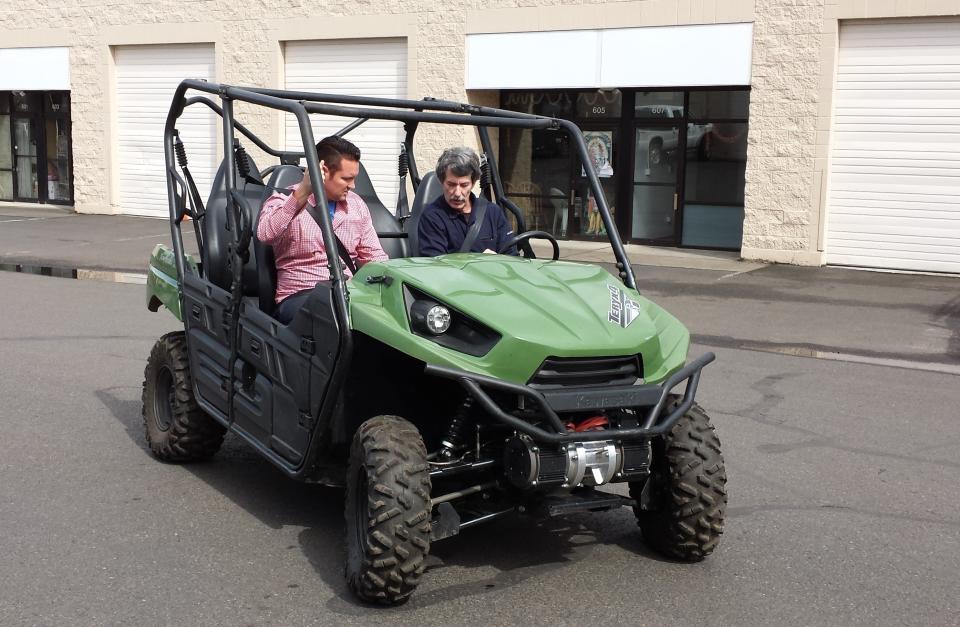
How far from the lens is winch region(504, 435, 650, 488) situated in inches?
165

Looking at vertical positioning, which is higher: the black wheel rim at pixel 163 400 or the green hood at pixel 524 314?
the green hood at pixel 524 314

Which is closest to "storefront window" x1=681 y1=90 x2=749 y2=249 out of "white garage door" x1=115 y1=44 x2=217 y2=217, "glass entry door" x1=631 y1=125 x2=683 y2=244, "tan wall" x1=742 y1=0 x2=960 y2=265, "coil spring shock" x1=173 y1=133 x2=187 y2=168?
"glass entry door" x1=631 y1=125 x2=683 y2=244

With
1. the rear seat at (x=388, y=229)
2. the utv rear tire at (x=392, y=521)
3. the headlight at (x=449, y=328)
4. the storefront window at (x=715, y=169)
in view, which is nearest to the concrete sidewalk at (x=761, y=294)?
the storefront window at (x=715, y=169)

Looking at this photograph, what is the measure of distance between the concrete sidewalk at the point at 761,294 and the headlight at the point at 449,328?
244 inches

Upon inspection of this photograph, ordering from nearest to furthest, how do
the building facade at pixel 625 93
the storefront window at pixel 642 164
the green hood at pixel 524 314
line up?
the green hood at pixel 524 314 < the building facade at pixel 625 93 < the storefront window at pixel 642 164

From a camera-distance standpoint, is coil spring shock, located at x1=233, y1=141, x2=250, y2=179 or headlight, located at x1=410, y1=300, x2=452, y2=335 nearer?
headlight, located at x1=410, y1=300, x2=452, y2=335

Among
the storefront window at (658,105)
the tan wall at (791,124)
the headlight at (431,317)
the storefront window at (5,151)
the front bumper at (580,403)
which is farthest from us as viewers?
the storefront window at (5,151)

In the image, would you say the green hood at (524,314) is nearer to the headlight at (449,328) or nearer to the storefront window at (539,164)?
the headlight at (449,328)

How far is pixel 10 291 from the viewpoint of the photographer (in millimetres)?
12633

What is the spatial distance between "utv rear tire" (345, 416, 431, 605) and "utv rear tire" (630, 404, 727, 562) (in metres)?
1.00

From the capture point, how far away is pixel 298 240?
17.7 ft

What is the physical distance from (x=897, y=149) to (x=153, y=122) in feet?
45.3

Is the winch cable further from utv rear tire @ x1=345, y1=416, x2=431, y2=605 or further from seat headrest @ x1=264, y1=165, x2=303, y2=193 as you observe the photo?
utv rear tire @ x1=345, y1=416, x2=431, y2=605

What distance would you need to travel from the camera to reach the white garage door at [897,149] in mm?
15492
